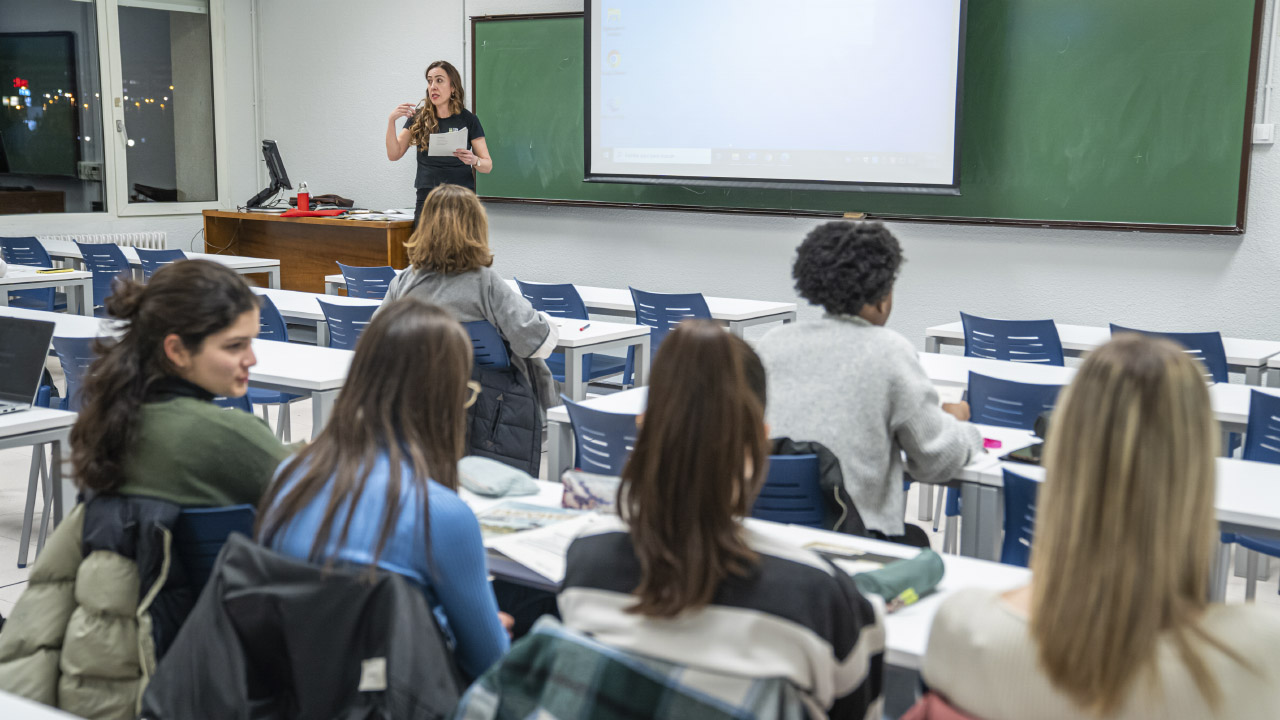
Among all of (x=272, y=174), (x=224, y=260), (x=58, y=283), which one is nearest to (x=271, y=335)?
(x=58, y=283)

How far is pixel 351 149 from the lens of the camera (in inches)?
364

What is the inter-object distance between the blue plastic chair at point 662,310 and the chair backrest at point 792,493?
2867 mm

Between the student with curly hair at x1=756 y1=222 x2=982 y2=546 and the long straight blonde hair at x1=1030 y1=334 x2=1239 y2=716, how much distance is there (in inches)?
47.2

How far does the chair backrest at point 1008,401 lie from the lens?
3283mm

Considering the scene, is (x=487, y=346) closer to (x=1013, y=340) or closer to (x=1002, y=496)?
(x=1002, y=496)

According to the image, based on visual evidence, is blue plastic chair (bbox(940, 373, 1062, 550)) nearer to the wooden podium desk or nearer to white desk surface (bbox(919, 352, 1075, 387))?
white desk surface (bbox(919, 352, 1075, 387))

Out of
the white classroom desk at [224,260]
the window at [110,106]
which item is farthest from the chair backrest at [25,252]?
the window at [110,106]

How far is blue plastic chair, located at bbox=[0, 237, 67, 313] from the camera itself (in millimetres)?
6559

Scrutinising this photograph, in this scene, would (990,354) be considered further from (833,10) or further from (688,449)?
(688,449)

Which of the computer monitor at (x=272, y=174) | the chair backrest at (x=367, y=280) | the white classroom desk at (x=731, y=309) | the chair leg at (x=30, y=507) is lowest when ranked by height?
the chair leg at (x=30, y=507)

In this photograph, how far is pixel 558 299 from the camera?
5504 millimetres

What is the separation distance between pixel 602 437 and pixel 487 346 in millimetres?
Result: 1051

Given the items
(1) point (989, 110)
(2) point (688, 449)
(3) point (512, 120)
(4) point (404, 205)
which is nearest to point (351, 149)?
(4) point (404, 205)

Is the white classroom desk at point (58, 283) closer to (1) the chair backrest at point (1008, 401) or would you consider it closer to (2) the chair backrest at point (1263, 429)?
(1) the chair backrest at point (1008, 401)
